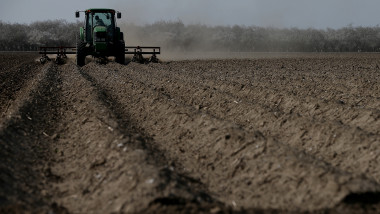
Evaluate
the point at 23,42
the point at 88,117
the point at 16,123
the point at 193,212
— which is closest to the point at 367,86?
the point at 88,117

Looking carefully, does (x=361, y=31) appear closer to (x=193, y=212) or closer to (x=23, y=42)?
(x=23, y=42)

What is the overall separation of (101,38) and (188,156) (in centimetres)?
1792

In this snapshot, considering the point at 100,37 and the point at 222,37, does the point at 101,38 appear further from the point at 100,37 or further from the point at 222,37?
the point at 222,37

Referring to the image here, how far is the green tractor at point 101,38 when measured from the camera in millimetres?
24703

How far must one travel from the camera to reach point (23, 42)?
7038cm

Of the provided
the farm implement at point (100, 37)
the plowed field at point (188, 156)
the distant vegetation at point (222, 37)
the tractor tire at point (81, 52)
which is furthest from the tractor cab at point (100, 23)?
the distant vegetation at point (222, 37)

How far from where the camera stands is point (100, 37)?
24.5 metres

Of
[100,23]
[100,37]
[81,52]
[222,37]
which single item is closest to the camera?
[100,37]

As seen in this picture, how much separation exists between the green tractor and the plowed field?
40.4 ft

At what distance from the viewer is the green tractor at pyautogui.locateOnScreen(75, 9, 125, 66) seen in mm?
24703

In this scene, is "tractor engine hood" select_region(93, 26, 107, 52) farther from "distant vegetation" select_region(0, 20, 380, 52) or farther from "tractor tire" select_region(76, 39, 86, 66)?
"distant vegetation" select_region(0, 20, 380, 52)

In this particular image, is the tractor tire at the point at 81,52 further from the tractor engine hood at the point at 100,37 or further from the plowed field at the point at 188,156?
the plowed field at the point at 188,156

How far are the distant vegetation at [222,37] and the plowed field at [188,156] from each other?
2151 inches

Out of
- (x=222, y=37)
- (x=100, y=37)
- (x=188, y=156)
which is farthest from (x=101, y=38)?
(x=222, y=37)
